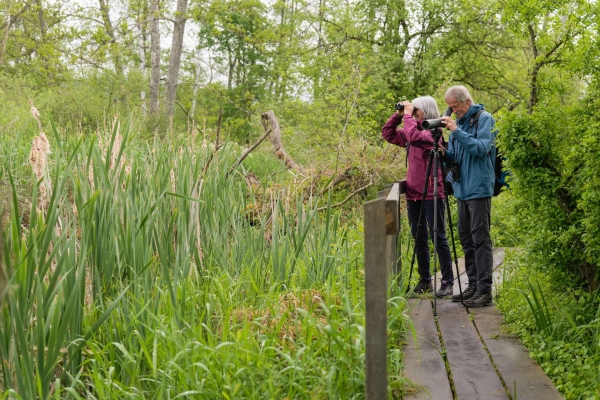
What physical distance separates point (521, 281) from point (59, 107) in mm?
11277

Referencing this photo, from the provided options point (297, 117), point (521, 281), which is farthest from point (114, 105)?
point (521, 281)

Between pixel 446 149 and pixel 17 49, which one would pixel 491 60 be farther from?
pixel 17 49

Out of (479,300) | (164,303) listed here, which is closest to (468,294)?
(479,300)

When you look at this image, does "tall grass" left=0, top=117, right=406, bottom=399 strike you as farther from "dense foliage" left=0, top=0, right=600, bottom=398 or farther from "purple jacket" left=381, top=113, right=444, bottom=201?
"purple jacket" left=381, top=113, right=444, bottom=201

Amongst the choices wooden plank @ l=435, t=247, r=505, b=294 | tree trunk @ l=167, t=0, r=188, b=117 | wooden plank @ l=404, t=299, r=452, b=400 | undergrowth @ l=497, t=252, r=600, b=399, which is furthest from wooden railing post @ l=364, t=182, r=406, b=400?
tree trunk @ l=167, t=0, r=188, b=117

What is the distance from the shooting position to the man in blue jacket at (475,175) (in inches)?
176

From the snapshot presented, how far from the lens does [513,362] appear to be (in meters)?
3.38

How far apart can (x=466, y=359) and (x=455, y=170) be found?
1648 mm

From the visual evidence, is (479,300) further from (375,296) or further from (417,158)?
(375,296)

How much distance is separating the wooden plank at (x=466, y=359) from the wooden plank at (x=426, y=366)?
0.06 metres

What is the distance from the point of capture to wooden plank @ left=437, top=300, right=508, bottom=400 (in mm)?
2967

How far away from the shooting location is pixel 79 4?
2066 cm

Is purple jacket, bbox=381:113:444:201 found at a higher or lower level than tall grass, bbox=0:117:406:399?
higher

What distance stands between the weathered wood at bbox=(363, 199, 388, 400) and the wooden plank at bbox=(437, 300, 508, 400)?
77 cm
